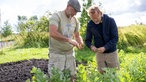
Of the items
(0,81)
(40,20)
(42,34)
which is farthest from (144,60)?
(40,20)

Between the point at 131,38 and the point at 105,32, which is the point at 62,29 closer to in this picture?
the point at 105,32

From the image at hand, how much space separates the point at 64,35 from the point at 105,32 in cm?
66

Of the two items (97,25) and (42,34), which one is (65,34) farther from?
(42,34)

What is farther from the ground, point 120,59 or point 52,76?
point 52,76

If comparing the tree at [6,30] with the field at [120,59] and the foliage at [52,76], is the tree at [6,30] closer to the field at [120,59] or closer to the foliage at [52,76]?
the field at [120,59]

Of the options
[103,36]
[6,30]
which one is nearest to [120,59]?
[103,36]

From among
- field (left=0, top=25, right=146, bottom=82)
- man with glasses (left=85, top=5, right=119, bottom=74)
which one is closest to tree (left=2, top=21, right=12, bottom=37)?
field (left=0, top=25, right=146, bottom=82)

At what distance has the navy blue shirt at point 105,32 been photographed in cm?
657

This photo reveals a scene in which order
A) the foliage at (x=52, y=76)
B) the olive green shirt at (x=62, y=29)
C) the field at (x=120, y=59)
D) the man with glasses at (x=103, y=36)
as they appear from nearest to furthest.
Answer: the foliage at (x=52, y=76) → the field at (x=120, y=59) → the olive green shirt at (x=62, y=29) → the man with glasses at (x=103, y=36)

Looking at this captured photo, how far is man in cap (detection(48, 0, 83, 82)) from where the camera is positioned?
6156mm

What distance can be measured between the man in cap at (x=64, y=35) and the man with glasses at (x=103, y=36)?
251 millimetres

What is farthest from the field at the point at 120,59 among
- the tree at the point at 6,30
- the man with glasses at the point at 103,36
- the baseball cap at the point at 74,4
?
the tree at the point at 6,30

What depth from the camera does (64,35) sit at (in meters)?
6.40

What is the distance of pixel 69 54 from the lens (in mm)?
6633
